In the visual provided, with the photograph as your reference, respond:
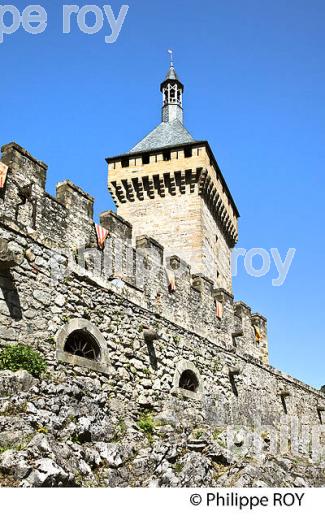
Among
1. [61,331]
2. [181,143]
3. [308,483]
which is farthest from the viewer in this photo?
[181,143]

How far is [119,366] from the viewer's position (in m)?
9.23

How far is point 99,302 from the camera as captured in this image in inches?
364

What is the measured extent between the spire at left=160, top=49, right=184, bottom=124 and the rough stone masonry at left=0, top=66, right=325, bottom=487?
15.7 metres

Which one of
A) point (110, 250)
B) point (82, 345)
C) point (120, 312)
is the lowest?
point (82, 345)

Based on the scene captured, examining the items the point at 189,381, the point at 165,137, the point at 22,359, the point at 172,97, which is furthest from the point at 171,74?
the point at 22,359

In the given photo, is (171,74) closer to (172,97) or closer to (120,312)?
(172,97)

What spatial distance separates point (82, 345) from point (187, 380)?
3.31 m

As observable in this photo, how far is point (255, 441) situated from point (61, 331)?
3.82 m

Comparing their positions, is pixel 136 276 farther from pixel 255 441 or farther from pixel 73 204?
pixel 255 441

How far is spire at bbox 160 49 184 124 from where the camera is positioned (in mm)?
29083

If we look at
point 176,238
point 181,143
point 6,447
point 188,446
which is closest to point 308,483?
point 188,446

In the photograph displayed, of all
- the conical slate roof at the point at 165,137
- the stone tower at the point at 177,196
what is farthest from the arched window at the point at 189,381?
the conical slate roof at the point at 165,137

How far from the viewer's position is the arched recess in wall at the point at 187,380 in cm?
1071

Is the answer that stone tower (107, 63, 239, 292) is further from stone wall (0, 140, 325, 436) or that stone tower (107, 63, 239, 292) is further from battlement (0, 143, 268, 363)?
battlement (0, 143, 268, 363)
